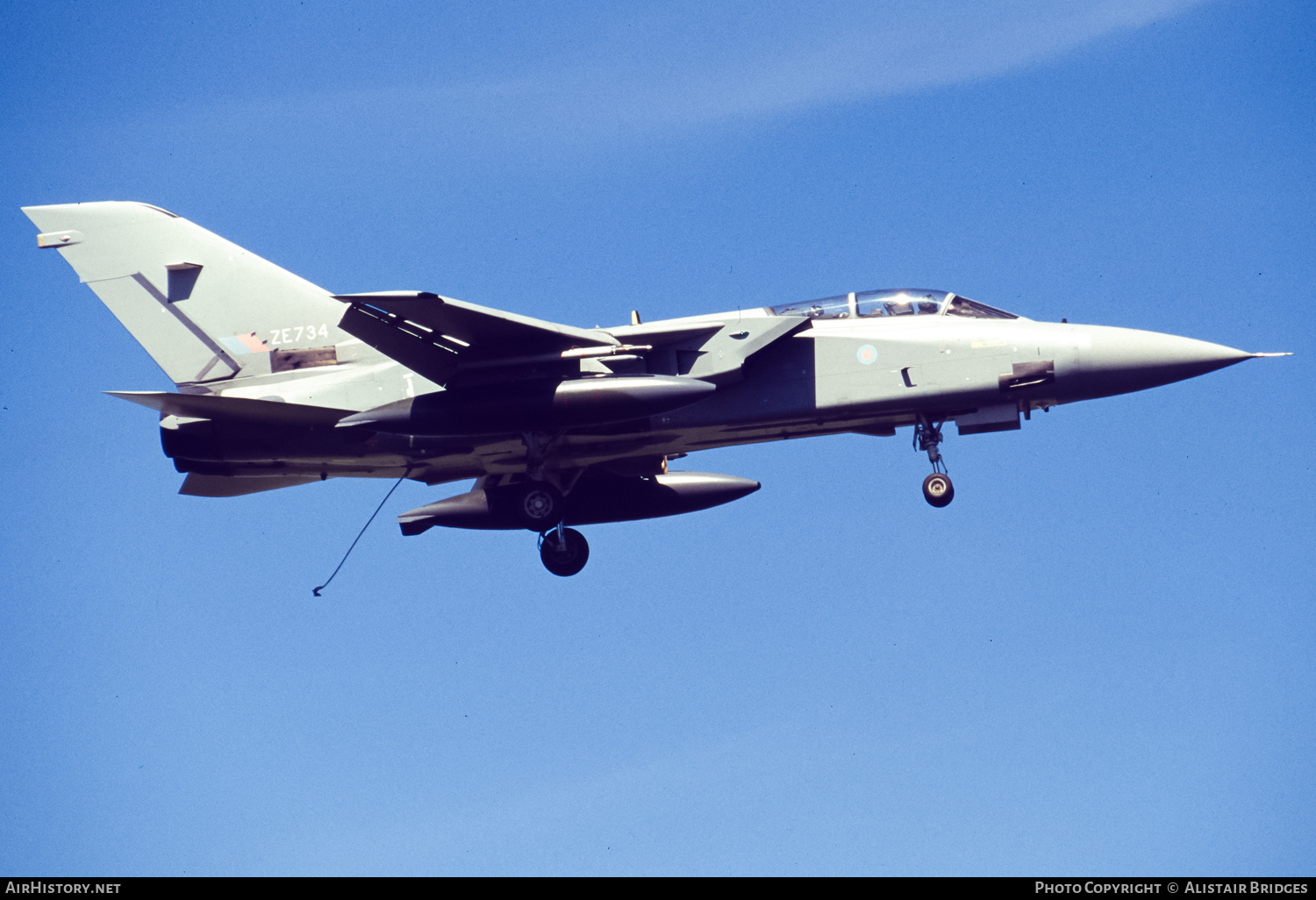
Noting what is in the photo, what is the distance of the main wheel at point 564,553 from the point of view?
19766 mm

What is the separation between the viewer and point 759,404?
18188 mm

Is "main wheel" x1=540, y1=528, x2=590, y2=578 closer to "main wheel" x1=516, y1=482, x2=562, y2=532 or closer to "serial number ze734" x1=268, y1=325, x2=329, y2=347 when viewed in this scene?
"main wheel" x1=516, y1=482, x2=562, y2=532

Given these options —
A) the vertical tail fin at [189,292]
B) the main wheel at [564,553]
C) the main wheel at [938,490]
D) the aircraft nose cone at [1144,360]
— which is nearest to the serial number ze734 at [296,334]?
the vertical tail fin at [189,292]

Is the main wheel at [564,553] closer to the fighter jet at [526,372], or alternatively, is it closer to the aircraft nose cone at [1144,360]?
the fighter jet at [526,372]

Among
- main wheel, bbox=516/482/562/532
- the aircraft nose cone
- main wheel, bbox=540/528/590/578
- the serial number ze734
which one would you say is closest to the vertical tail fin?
the serial number ze734

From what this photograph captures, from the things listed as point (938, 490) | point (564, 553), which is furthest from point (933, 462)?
point (564, 553)

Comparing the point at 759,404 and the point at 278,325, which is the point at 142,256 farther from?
the point at 759,404

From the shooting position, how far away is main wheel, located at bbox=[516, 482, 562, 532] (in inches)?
750

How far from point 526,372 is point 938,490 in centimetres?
585

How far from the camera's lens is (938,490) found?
58.7ft

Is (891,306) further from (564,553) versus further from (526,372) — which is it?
(564,553)
